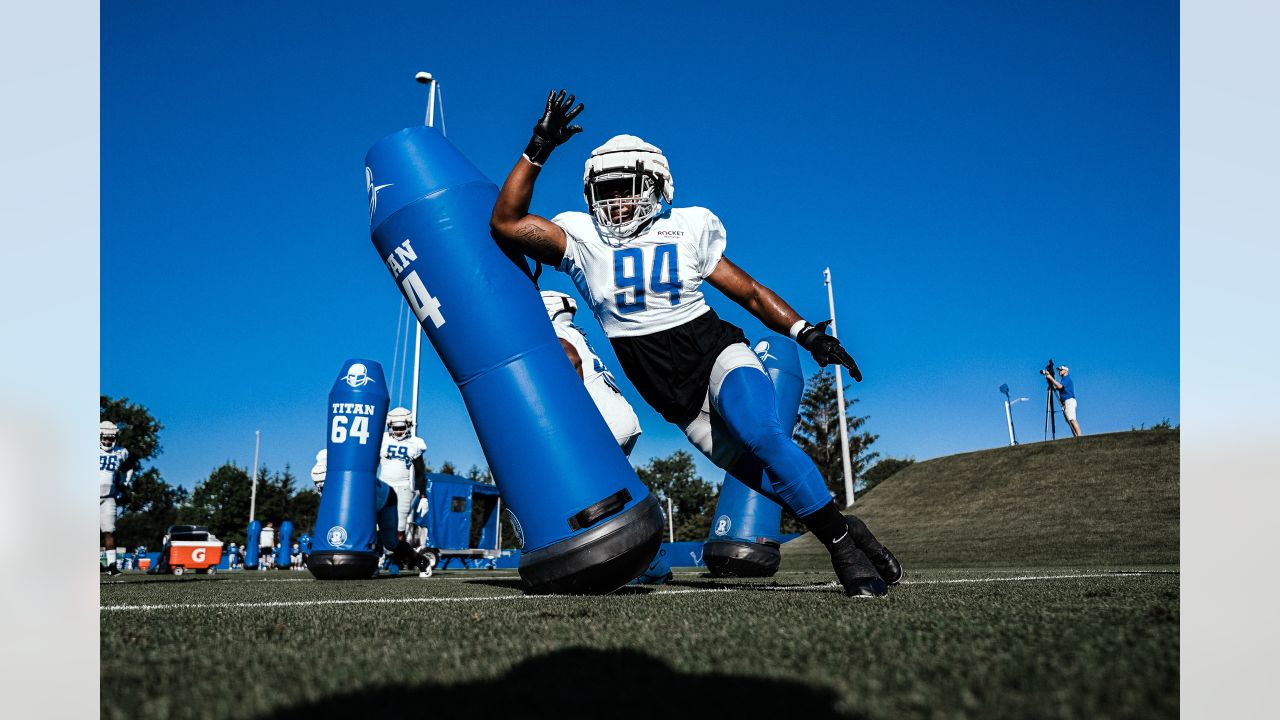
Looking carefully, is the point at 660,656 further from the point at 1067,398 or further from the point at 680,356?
the point at 1067,398

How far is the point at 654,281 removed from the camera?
11.7ft

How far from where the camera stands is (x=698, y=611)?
270cm

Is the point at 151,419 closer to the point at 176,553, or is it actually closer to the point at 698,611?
the point at 176,553

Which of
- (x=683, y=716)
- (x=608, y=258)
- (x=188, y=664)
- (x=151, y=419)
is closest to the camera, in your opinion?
(x=683, y=716)

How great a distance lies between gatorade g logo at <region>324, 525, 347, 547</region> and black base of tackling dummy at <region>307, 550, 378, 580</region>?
0.27 feet

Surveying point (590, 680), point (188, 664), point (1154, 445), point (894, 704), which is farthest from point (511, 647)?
point (1154, 445)

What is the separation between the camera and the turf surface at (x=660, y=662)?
1.22 m

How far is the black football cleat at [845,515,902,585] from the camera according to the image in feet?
12.3

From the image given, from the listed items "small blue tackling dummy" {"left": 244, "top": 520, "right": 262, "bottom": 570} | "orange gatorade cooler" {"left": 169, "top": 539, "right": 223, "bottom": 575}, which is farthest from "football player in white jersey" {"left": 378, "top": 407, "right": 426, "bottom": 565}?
"small blue tackling dummy" {"left": 244, "top": 520, "right": 262, "bottom": 570}

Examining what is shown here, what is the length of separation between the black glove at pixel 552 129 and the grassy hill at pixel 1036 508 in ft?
26.3

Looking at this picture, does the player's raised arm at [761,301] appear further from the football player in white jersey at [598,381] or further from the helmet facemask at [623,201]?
the football player in white jersey at [598,381]

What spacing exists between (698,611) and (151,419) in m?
49.1

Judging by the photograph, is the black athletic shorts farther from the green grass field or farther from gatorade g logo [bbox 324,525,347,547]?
gatorade g logo [bbox 324,525,347,547]

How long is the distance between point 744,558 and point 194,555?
1841 centimetres
